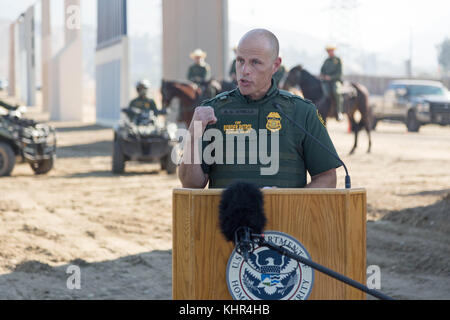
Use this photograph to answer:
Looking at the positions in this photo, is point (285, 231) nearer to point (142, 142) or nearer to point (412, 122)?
point (142, 142)

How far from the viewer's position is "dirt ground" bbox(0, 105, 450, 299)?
5961 millimetres

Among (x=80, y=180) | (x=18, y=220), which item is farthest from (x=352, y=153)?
(x=18, y=220)

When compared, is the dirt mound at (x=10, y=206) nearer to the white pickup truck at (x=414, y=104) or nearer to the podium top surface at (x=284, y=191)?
the podium top surface at (x=284, y=191)

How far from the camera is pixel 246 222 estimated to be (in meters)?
2.39

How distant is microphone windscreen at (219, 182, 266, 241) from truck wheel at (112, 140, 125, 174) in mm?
11234

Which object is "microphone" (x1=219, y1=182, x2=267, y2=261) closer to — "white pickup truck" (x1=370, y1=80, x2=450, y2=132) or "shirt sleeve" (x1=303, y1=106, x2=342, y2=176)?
"shirt sleeve" (x1=303, y1=106, x2=342, y2=176)

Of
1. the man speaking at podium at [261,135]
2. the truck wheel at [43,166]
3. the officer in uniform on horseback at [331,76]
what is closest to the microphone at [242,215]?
the man speaking at podium at [261,135]

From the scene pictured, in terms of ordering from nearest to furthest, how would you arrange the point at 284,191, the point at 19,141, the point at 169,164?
the point at 284,191
the point at 19,141
the point at 169,164

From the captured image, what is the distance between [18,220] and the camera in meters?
8.82

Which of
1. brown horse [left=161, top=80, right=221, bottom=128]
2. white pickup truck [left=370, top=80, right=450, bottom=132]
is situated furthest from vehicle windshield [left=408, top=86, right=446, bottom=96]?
brown horse [left=161, top=80, right=221, bottom=128]

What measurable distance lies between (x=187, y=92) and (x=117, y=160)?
439cm

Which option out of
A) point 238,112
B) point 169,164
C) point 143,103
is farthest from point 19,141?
point 238,112

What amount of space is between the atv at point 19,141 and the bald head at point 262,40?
1021cm
